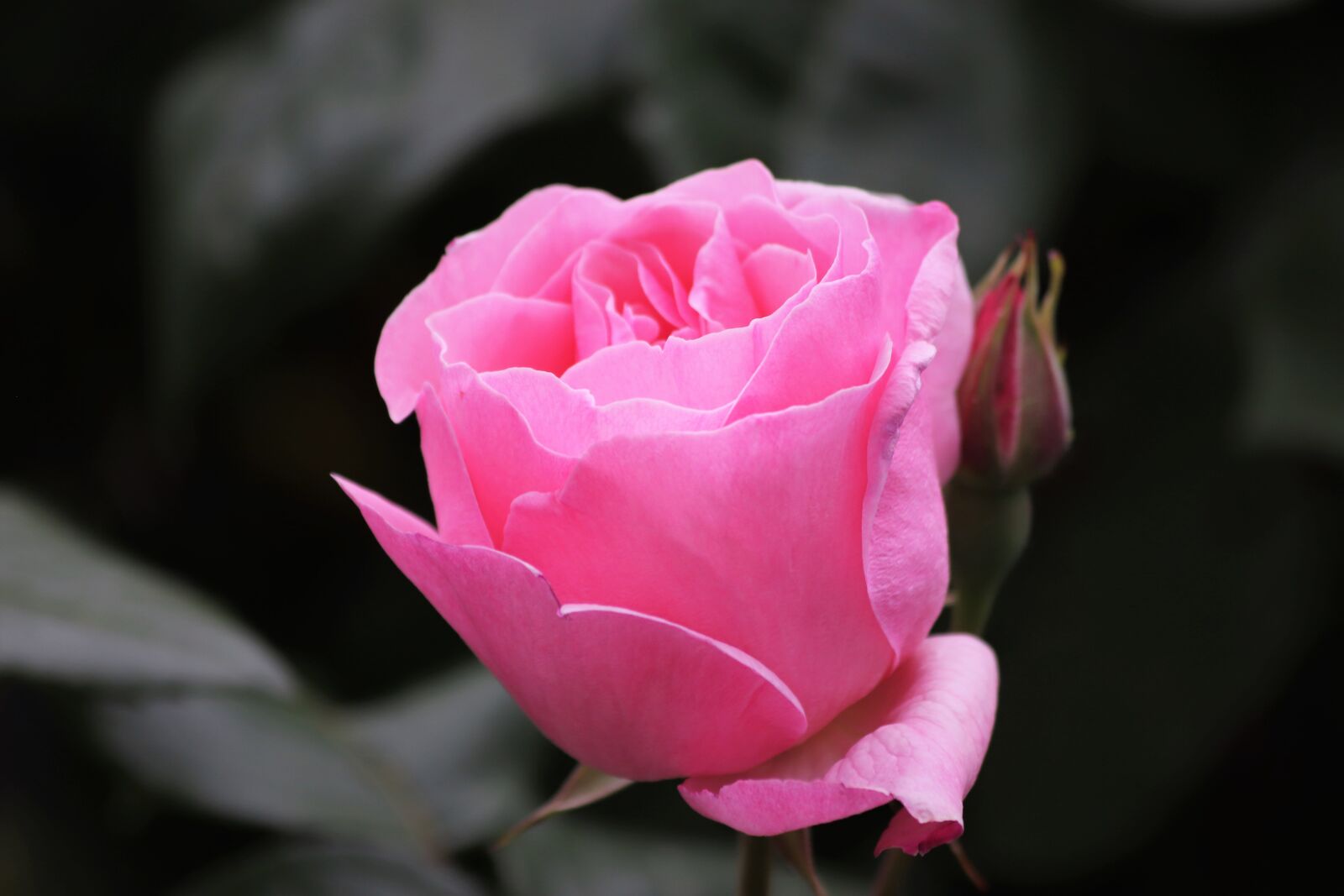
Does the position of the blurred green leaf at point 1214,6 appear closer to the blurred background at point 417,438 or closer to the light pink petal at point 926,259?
the blurred background at point 417,438

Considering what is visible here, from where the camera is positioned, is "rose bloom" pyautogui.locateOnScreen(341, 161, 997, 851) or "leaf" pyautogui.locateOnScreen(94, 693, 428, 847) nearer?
"rose bloom" pyautogui.locateOnScreen(341, 161, 997, 851)

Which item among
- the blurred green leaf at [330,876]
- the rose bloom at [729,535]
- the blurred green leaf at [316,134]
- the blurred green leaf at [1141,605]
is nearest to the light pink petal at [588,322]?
the rose bloom at [729,535]

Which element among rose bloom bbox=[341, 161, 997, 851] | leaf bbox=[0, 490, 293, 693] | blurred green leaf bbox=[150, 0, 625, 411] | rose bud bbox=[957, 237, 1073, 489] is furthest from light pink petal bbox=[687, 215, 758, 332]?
blurred green leaf bbox=[150, 0, 625, 411]

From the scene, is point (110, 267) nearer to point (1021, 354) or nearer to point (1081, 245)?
point (1081, 245)

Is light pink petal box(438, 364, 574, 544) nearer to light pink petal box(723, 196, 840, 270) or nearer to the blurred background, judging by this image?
light pink petal box(723, 196, 840, 270)

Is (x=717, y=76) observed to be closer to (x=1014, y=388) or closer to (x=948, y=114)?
(x=948, y=114)

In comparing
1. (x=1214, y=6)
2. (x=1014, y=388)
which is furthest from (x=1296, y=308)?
(x=1014, y=388)
